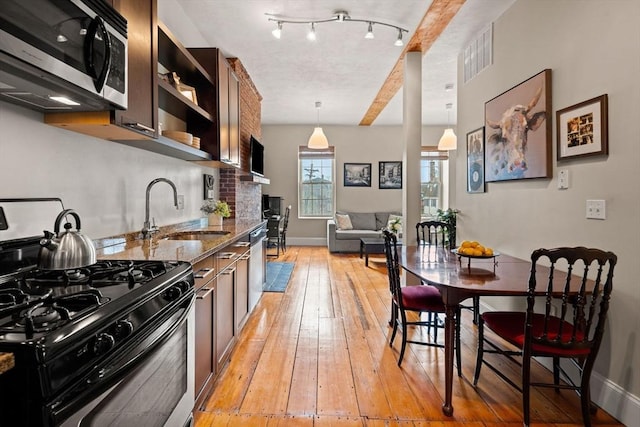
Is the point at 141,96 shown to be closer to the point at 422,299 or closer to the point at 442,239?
A: the point at 422,299

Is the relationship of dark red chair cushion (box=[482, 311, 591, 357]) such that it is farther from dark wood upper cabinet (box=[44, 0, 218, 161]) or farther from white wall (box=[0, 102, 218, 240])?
white wall (box=[0, 102, 218, 240])

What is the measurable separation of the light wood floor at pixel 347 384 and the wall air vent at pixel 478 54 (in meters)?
2.59

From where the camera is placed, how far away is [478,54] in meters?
3.65

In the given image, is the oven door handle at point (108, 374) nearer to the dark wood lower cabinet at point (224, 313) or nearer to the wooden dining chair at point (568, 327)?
the dark wood lower cabinet at point (224, 313)

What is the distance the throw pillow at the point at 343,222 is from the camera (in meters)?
7.86

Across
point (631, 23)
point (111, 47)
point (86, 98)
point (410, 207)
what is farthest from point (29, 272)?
point (410, 207)

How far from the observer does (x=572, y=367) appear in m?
2.28

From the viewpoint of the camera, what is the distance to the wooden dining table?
194 centimetres

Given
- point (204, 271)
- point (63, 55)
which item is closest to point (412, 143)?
point (204, 271)

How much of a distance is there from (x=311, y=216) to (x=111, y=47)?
728cm

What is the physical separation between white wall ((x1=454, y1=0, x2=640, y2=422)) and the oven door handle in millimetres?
2376

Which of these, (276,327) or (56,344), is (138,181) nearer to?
(276,327)

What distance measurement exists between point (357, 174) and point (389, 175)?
79cm

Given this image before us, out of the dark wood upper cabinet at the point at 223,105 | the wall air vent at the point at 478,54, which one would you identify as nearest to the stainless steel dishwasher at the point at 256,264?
the dark wood upper cabinet at the point at 223,105
